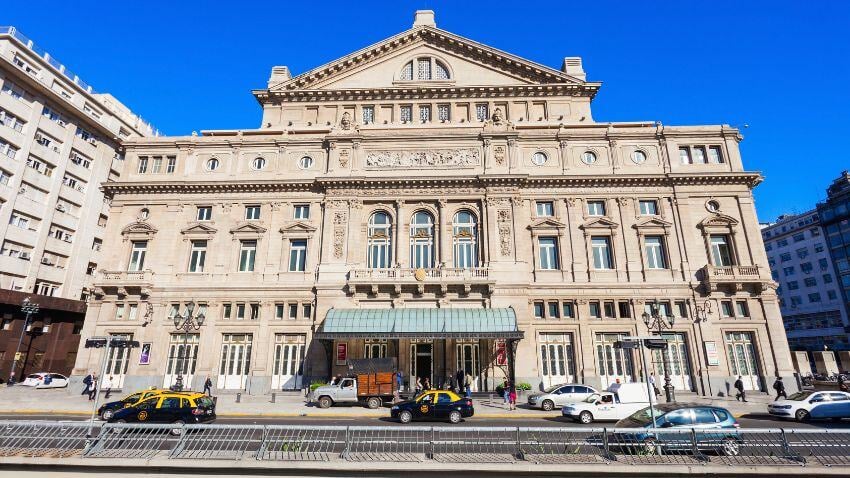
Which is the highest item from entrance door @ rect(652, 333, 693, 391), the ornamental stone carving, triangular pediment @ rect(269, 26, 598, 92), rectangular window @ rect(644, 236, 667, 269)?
triangular pediment @ rect(269, 26, 598, 92)

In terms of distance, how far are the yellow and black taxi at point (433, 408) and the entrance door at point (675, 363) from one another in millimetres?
17646

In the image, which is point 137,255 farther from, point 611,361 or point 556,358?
point 611,361

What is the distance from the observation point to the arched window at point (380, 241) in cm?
3506

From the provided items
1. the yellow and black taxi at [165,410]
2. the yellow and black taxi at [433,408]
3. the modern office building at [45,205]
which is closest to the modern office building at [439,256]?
the yellow and black taxi at [433,408]

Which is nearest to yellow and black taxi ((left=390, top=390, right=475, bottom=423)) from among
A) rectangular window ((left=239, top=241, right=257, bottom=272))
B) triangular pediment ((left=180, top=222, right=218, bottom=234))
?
rectangular window ((left=239, top=241, right=257, bottom=272))

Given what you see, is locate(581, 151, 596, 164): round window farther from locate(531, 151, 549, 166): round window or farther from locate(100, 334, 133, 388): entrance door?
locate(100, 334, 133, 388): entrance door

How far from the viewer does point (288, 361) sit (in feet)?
107

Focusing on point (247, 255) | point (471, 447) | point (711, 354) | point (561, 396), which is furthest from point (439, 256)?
point (471, 447)

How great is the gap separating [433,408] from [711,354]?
73.9ft

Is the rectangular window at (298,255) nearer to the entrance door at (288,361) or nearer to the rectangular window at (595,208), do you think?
the entrance door at (288,361)

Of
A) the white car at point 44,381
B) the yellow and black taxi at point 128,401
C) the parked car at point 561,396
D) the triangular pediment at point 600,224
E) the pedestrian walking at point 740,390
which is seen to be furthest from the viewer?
the white car at point 44,381

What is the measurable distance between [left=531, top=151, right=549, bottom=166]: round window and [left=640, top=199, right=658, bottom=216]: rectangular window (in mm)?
8561

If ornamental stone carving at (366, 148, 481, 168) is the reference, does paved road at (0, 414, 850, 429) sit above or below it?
below

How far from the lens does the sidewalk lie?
Answer: 74.9ft
